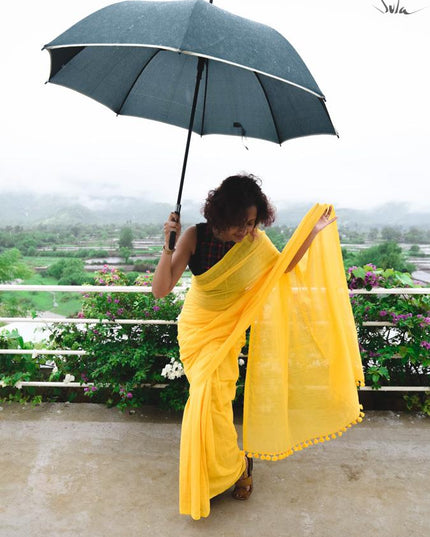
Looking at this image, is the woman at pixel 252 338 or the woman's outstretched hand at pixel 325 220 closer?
the woman at pixel 252 338

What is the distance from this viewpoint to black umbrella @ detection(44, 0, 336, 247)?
1548mm

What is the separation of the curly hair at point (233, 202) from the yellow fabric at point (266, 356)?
16 centimetres

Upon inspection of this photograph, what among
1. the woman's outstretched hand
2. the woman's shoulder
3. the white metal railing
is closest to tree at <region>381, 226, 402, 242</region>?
the white metal railing

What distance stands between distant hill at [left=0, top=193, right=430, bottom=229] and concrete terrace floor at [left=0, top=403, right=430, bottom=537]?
66.8 inches

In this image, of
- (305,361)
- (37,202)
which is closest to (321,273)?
(305,361)

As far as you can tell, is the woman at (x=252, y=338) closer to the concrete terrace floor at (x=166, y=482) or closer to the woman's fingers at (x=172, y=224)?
the woman's fingers at (x=172, y=224)

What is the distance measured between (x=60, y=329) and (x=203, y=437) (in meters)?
1.64

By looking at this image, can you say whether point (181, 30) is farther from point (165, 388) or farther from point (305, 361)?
point (165, 388)

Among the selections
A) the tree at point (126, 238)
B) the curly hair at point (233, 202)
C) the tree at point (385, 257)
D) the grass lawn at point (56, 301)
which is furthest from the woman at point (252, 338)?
the tree at point (126, 238)

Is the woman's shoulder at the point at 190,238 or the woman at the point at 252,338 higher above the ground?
the woman's shoulder at the point at 190,238

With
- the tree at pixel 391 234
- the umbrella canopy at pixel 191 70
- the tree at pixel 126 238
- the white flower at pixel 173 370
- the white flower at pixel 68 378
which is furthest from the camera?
the tree at pixel 391 234

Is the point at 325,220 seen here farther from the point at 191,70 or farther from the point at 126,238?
the point at 126,238

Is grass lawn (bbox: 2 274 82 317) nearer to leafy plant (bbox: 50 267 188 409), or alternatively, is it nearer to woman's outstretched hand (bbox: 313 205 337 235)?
leafy plant (bbox: 50 267 188 409)

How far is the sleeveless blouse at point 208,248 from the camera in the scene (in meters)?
2.07
